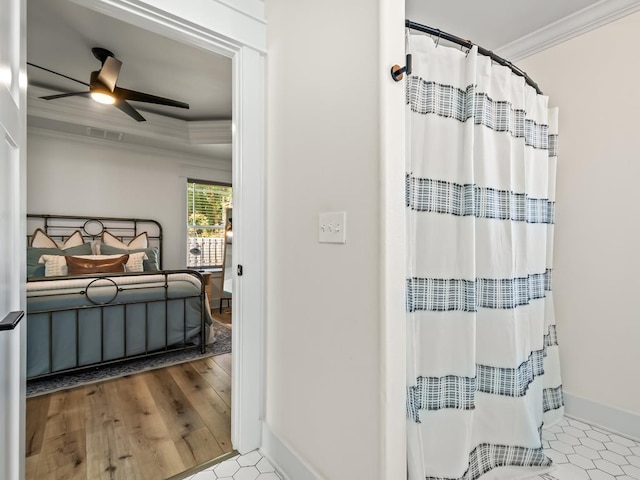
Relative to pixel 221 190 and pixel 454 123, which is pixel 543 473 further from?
pixel 221 190

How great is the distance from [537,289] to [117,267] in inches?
147

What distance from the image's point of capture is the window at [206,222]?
4980mm

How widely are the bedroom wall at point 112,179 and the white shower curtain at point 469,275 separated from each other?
167 inches

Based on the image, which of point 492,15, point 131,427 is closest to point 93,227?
point 131,427

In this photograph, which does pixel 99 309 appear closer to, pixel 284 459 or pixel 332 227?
pixel 284 459

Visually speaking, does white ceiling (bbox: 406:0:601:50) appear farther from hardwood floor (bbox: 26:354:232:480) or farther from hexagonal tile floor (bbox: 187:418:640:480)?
hardwood floor (bbox: 26:354:232:480)

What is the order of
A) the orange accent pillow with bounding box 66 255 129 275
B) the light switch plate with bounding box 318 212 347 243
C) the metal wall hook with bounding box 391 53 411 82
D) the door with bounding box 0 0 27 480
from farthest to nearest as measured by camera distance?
the orange accent pillow with bounding box 66 255 129 275
the light switch plate with bounding box 318 212 347 243
the metal wall hook with bounding box 391 53 411 82
the door with bounding box 0 0 27 480

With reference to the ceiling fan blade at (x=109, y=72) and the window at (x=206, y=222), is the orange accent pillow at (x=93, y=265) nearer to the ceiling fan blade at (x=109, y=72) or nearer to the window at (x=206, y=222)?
the window at (x=206, y=222)

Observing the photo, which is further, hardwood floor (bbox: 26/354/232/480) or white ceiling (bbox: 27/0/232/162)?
white ceiling (bbox: 27/0/232/162)

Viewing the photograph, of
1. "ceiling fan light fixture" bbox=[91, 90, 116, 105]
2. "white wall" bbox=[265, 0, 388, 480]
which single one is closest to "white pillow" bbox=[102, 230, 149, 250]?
"ceiling fan light fixture" bbox=[91, 90, 116, 105]

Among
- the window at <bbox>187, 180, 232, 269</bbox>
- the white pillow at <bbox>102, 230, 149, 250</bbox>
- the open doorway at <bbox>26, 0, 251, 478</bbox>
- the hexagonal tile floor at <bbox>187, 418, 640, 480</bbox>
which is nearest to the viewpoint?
the hexagonal tile floor at <bbox>187, 418, 640, 480</bbox>

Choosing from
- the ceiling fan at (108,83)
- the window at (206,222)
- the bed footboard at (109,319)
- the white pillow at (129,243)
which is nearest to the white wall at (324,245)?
the ceiling fan at (108,83)

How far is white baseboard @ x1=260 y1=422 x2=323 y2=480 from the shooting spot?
1.36 meters

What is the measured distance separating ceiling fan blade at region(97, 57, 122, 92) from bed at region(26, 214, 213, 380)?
1506 mm
